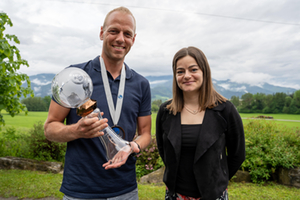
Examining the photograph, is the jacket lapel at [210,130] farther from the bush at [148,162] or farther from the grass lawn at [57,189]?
Answer: the bush at [148,162]

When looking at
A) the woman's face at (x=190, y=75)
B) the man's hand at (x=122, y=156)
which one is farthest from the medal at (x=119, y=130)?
the woman's face at (x=190, y=75)

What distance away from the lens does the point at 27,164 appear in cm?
727

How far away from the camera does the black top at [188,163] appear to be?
231 cm

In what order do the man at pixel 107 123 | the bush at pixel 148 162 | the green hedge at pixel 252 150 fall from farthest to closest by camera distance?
1. the bush at pixel 148 162
2. the green hedge at pixel 252 150
3. the man at pixel 107 123

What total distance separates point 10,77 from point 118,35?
4429 mm

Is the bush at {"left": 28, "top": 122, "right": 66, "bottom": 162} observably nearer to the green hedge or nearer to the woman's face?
the green hedge

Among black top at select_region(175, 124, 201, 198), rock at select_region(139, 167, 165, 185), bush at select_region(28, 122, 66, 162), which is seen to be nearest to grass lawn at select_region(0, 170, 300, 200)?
rock at select_region(139, 167, 165, 185)

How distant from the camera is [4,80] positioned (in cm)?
524

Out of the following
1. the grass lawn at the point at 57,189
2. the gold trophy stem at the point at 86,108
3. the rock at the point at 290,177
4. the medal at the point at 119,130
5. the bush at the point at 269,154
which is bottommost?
the grass lawn at the point at 57,189

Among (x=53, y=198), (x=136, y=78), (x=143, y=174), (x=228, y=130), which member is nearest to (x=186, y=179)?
(x=228, y=130)

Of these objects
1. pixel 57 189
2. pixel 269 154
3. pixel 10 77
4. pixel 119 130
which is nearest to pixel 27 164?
pixel 57 189

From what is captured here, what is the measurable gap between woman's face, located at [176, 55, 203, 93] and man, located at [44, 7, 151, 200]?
0.57 metres

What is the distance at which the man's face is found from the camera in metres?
1.94

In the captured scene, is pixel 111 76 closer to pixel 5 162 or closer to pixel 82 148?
pixel 82 148
